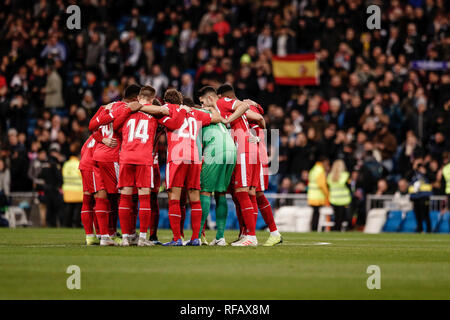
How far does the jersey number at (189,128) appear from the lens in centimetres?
1457

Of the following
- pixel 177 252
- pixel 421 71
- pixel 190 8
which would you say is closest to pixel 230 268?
pixel 177 252

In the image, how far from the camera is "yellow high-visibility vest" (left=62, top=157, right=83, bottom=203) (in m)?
25.3

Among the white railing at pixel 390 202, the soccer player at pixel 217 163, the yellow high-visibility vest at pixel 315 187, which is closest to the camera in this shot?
the soccer player at pixel 217 163

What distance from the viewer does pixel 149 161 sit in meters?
14.4

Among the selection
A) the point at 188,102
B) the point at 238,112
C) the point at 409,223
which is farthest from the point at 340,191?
the point at 238,112

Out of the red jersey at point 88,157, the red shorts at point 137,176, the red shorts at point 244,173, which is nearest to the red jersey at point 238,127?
the red shorts at point 244,173

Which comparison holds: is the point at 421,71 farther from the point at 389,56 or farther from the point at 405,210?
the point at 405,210

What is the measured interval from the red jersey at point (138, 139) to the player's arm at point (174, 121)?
275 millimetres

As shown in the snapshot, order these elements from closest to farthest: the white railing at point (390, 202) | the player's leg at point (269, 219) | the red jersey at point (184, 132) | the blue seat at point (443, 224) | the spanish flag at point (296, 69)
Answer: the red jersey at point (184, 132)
the player's leg at point (269, 219)
the blue seat at point (443, 224)
the white railing at point (390, 202)
the spanish flag at point (296, 69)

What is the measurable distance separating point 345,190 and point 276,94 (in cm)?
549

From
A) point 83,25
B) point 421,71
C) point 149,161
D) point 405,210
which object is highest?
point 83,25

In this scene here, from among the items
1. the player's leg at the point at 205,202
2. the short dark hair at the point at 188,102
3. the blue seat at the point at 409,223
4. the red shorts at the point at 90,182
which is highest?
the short dark hair at the point at 188,102

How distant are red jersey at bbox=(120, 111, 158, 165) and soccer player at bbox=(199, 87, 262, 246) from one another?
3.55 ft

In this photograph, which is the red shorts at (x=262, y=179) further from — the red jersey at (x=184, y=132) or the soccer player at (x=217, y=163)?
the red jersey at (x=184, y=132)
